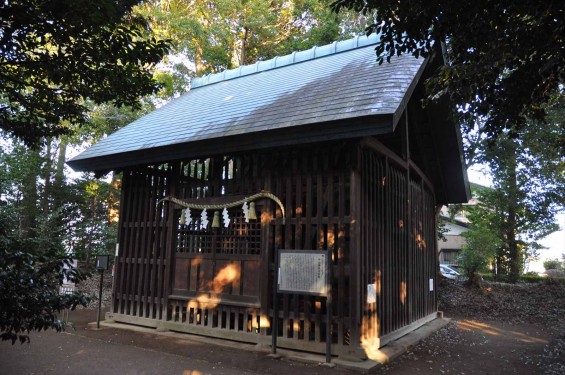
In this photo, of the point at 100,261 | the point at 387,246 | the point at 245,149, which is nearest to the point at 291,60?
the point at 245,149

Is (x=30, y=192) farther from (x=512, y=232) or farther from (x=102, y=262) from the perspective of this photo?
(x=512, y=232)

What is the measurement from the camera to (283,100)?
852 centimetres

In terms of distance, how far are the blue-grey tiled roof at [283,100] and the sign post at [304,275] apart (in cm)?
210

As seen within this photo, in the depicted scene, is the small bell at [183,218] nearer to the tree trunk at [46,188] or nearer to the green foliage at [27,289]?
the green foliage at [27,289]

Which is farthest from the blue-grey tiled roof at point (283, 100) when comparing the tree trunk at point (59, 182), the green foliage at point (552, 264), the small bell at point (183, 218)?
the green foliage at point (552, 264)

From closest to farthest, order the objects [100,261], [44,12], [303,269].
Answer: [44,12] < [303,269] < [100,261]

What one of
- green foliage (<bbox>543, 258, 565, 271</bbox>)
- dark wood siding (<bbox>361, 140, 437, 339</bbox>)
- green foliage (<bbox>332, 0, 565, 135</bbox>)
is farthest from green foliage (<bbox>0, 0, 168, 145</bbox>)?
green foliage (<bbox>543, 258, 565, 271</bbox>)

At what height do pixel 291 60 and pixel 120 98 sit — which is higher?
pixel 291 60

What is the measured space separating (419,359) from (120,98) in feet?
21.1

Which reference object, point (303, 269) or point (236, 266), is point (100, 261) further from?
point (303, 269)

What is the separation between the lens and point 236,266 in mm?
8062

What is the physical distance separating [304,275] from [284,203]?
1579 millimetres

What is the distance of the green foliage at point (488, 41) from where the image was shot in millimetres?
4629

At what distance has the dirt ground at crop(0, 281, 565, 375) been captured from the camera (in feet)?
20.3
